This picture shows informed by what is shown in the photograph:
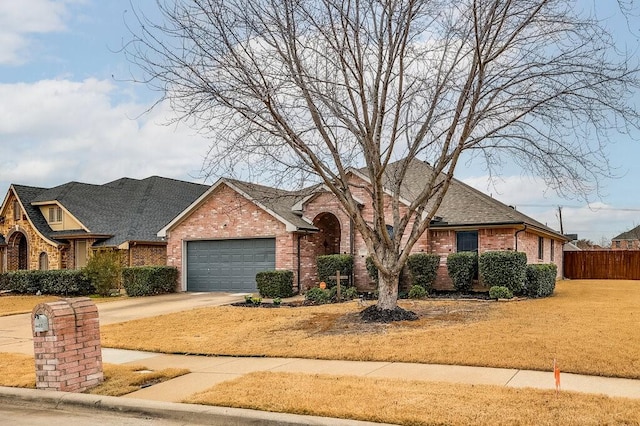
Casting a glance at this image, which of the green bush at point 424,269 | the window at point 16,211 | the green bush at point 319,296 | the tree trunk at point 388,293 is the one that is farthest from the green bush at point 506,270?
the window at point 16,211

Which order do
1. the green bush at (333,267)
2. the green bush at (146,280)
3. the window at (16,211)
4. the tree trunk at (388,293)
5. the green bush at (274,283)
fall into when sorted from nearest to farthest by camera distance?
the tree trunk at (388,293)
the green bush at (274,283)
the green bush at (333,267)
the green bush at (146,280)
the window at (16,211)

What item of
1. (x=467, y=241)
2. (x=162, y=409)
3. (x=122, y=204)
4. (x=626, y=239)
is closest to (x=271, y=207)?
(x=467, y=241)

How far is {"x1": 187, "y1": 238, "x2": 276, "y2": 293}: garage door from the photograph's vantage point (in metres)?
24.7

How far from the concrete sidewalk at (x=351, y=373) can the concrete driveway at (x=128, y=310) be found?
406 centimetres

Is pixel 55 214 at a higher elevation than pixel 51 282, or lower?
higher

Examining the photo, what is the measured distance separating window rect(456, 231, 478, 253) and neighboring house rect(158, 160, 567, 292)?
36 mm

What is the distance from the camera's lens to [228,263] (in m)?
25.6

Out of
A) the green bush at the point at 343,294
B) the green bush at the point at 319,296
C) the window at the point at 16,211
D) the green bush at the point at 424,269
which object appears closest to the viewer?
the green bush at the point at 319,296

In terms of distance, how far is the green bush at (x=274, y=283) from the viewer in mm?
22328

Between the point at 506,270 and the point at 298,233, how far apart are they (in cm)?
817

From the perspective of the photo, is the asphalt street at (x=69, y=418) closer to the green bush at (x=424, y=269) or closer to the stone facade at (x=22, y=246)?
the green bush at (x=424, y=269)

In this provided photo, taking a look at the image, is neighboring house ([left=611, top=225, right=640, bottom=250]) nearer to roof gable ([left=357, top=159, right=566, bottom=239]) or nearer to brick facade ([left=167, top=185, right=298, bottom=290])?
roof gable ([left=357, top=159, right=566, bottom=239])

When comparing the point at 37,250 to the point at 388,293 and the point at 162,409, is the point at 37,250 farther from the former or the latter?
the point at 162,409

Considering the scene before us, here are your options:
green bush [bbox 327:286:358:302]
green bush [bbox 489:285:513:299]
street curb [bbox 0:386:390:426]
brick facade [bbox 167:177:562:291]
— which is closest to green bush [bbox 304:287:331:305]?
green bush [bbox 327:286:358:302]
